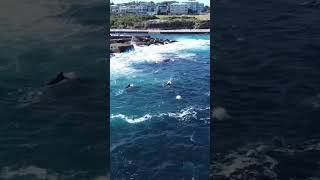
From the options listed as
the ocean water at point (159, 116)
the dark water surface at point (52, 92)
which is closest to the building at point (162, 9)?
the ocean water at point (159, 116)

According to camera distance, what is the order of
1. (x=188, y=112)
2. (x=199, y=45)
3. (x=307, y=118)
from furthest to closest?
(x=199, y=45)
(x=188, y=112)
(x=307, y=118)

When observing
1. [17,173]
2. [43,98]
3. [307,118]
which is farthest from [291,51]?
[17,173]

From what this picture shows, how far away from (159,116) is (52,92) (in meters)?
7.71

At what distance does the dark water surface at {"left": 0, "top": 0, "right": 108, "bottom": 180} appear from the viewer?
31.9 feet

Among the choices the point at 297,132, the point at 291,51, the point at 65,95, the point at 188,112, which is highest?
the point at 291,51

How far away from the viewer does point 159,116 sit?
17188 millimetres

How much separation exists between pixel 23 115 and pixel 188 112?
8.66 m

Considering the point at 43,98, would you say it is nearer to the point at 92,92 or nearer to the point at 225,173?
the point at 92,92

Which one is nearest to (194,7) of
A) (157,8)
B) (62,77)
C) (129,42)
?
(157,8)

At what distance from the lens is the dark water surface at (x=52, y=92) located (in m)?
9.73

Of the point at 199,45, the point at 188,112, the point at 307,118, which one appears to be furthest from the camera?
the point at 199,45

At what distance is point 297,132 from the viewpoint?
9.61 m

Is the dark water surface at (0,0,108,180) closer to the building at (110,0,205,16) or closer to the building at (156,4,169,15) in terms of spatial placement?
the building at (110,0,205,16)

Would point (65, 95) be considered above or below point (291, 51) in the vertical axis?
below
